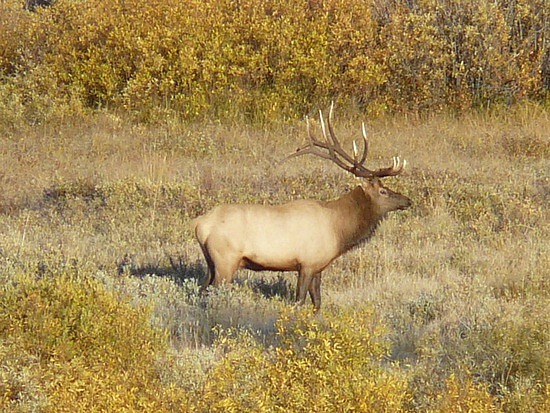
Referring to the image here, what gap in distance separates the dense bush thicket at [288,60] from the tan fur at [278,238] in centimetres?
976

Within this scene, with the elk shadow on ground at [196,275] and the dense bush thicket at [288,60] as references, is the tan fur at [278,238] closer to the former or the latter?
the elk shadow on ground at [196,275]

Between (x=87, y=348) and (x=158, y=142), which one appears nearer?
(x=87, y=348)

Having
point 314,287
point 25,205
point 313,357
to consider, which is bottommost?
point 25,205

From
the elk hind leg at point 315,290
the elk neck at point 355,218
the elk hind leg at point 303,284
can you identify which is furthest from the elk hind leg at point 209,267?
the elk neck at point 355,218

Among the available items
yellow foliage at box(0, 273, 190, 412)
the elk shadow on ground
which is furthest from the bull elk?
yellow foliage at box(0, 273, 190, 412)

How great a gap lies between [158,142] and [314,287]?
8.89 metres

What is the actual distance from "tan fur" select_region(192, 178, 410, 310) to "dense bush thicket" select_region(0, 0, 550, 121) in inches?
384

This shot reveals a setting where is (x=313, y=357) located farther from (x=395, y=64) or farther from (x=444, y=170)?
(x=395, y=64)

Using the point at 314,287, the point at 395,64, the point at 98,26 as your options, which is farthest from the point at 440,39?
the point at 314,287

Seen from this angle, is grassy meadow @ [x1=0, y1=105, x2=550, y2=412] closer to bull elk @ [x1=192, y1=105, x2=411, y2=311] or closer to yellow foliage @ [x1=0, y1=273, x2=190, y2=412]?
yellow foliage @ [x1=0, y1=273, x2=190, y2=412]

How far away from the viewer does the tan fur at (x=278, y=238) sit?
8.48 metres

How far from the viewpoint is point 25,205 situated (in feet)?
44.4

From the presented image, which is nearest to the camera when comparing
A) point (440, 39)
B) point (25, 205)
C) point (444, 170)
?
point (25, 205)

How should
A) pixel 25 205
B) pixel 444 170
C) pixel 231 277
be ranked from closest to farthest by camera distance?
1. pixel 231 277
2. pixel 25 205
3. pixel 444 170
